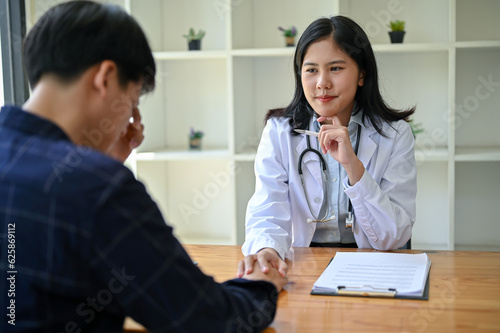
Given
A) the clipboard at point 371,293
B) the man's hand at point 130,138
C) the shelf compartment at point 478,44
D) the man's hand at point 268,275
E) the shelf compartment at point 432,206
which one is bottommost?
the shelf compartment at point 432,206

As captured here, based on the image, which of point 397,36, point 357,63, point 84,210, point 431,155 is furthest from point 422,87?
point 84,210

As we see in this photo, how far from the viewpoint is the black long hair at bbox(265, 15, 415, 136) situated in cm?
207

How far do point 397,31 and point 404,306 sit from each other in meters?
1.96

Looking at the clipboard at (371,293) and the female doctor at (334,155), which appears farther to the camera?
the female doctor at (334,155)

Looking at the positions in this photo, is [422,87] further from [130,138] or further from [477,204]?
[130,138]

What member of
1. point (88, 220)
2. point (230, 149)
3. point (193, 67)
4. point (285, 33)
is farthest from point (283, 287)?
point (193, 67)

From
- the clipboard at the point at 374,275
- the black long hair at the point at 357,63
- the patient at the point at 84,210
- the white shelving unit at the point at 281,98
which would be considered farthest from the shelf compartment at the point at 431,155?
the patient at the point at 84,210

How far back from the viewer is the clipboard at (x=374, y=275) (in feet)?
4.44

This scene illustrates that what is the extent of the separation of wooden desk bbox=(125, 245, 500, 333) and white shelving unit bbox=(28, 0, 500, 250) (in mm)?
1422

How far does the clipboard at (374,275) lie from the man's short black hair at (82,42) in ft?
2.34

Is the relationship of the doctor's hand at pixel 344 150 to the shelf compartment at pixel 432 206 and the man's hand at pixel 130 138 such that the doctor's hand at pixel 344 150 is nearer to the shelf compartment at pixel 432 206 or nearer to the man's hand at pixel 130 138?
the man's hand at pixel 130 138

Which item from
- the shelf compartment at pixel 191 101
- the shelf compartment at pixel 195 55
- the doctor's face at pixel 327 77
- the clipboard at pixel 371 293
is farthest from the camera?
the shelf compartment at pixel 191 101

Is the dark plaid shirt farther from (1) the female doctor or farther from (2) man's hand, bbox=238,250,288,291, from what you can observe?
(1) the female doctor

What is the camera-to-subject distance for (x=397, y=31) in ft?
9.63
